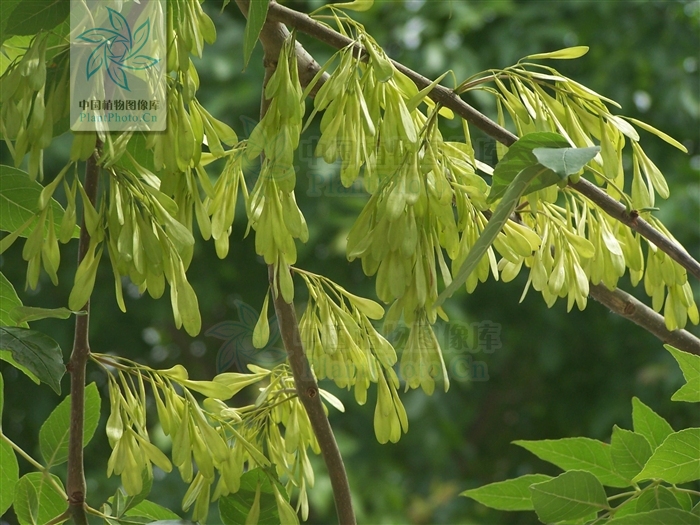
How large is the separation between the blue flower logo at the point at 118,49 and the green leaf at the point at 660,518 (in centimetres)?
25

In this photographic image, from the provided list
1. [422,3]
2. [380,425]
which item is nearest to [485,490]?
[380,425]

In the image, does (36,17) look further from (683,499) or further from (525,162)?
(683,499)

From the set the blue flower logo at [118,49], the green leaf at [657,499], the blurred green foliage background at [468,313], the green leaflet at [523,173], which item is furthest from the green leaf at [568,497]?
the blurred green foliage background at [468,313]

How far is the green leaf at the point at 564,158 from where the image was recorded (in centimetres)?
25

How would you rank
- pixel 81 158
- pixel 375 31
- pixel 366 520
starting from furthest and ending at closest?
1. pixel 375 31
2. pixel 366 520
3. pixel 81 158

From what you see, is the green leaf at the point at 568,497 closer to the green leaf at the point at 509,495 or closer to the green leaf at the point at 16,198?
the green leaf at the point at 509,495

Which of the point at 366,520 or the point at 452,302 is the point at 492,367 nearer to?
the point at 452,302

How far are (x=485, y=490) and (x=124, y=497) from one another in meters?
0.18

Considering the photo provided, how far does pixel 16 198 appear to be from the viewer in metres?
0.37

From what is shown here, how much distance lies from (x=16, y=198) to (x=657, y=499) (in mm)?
323

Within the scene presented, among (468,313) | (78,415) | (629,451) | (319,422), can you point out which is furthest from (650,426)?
(468,313)

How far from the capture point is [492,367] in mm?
2070

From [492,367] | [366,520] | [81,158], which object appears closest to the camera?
[81,158]
